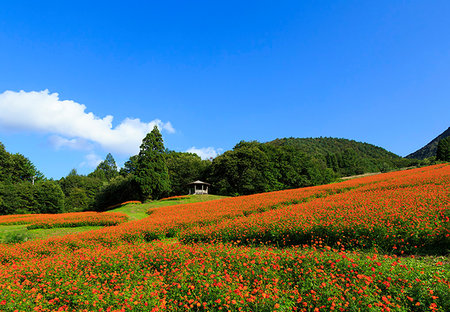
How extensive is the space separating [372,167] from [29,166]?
126568mm

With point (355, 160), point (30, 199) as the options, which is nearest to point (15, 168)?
point (30, 199)

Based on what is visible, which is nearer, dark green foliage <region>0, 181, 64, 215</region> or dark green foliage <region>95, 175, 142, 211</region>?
dark green foliage <region>0, 181, 64, 215</region>

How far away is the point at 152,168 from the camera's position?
39.3m

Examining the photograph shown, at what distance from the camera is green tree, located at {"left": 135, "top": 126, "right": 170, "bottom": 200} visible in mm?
38281

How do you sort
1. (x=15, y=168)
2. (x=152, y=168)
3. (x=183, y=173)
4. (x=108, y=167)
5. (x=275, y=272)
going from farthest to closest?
(x=108, y=167)
(x=15, y=168)
(x=183, y=173)
(x=152, y=168)
(x=275, y=272)

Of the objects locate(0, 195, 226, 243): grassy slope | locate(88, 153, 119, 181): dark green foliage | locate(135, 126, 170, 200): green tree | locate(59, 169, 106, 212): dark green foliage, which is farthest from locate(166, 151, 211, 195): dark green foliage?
locate(88, 153, 119, 181): dark green foliage

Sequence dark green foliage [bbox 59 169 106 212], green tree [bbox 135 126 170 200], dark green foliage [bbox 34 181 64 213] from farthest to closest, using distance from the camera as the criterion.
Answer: dark green foliage [bbox 59 169 106 212] < dark green foliage [bbox 34 181 64 213] < green tree [bbox 135 126 170 200]

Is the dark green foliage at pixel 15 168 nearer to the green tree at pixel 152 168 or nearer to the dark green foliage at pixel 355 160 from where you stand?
the green tree at pixel 152 168

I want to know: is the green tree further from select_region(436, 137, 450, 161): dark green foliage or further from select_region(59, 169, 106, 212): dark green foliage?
select_region(436, 137, 450, 161): dark green foliage

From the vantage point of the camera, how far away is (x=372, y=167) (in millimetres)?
Result: 106125

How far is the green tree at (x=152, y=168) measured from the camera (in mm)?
38281

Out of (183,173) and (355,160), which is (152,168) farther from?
(355,160)

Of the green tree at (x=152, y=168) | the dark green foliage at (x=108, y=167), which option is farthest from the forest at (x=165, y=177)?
the dark green foliage at (x=108, y=167)

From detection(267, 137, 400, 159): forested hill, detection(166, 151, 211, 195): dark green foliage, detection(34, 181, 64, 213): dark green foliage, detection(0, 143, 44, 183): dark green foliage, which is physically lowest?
detection(34, 181, 64, 213): dark green foliage
